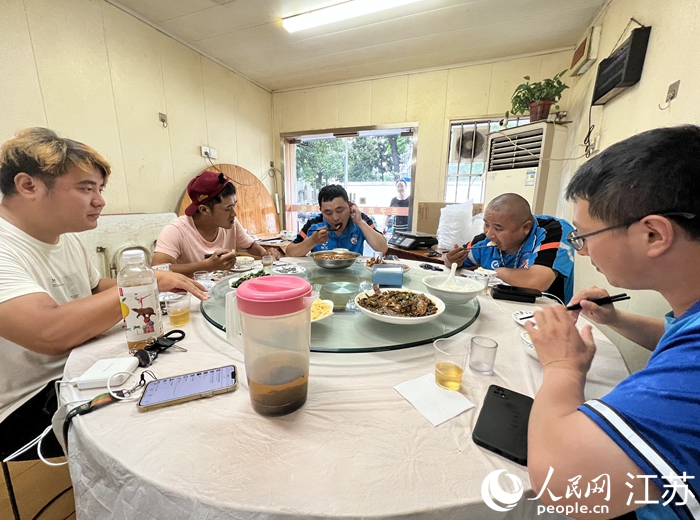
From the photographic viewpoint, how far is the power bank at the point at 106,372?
706 millimetres

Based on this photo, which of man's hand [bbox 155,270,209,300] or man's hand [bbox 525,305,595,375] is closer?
man's hand [bbox 525,305,595,375]

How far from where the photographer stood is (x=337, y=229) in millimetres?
2518

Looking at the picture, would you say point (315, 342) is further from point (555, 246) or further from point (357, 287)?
point (555, 246)

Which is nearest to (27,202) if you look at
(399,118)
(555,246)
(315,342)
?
(315,342)

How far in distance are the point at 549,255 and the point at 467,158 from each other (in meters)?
2.34

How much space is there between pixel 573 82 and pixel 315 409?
401cm

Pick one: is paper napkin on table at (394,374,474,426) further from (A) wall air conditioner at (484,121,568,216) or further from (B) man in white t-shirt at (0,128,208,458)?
(A) wall air conditioner at (484,121,568,216)

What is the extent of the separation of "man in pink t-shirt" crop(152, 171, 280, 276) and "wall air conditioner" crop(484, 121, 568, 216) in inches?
95.2

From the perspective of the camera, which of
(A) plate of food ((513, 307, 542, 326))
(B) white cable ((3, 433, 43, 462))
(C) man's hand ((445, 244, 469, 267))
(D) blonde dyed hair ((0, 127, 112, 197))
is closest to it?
(B) white cable ((3, 433, 43, 462))

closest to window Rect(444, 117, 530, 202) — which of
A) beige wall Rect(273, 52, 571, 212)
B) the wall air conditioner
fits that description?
beige wall Rect(273, 52, 571, 212)

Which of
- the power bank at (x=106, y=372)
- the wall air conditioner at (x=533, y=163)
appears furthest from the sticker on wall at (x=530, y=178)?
the power bank at (x=106, y=372)

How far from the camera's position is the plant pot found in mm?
2740

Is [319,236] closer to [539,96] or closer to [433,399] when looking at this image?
[433,399]

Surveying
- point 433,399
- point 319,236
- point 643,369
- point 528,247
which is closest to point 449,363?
point 433,399
